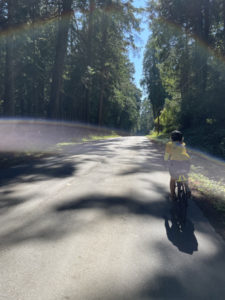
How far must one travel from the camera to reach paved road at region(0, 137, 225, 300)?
9.25 feet

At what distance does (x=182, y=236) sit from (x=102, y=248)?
4.87ft

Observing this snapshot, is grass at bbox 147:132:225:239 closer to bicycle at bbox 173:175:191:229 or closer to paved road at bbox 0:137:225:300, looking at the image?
paved road at bbox 0:137:225:300

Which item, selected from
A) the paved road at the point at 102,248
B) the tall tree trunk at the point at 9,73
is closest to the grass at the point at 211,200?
the paved road at the point at 102,248

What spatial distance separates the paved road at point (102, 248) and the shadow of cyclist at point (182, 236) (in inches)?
0.7

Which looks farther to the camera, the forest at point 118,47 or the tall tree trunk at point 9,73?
the forest at point 118,47

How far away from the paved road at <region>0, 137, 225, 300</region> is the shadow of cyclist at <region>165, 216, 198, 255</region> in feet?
0.05

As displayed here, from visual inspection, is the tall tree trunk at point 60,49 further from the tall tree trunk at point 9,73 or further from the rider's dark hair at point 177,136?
the rider's dark hair at point 177,136

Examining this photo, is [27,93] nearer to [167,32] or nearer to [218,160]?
[167,32]

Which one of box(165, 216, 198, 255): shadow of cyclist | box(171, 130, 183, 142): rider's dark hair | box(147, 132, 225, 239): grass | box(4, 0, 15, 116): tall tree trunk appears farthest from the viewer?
box(4, 0, 15, 116): tall tree trunk

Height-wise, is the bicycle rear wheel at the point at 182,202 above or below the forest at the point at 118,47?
below

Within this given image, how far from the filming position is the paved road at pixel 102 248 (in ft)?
9.25

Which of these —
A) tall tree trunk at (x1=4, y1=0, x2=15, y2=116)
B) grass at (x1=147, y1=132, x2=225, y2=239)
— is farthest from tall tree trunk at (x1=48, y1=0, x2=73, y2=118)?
grass at (x1=147, y1=132, x2=225, y2=239)

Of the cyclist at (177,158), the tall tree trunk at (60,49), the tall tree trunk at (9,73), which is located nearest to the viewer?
the cyclist at (177,158)

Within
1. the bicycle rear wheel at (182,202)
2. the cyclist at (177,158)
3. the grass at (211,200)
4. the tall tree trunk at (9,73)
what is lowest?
the grass at (211,200)
